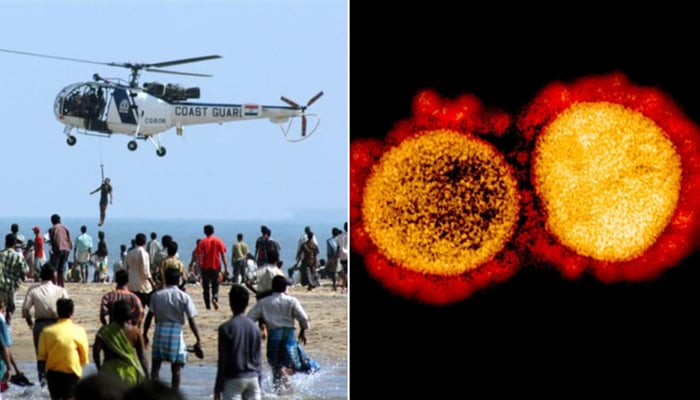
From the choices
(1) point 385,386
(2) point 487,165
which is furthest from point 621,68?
(1) point 385,386

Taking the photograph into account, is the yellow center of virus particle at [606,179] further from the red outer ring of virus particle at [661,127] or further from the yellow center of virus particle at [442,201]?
the yellow center of virus particle at [442,201]

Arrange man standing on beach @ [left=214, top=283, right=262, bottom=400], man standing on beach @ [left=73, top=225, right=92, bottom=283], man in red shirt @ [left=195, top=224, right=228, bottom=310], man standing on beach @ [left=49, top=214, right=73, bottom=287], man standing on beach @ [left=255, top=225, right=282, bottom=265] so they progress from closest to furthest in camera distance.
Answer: man standing on beach @ [left=214, top=283, right=262, bottom=400] → man in red shirt @ [left=195, top=224, right=228, bottom=310] → man standing on beach @ [left=49, top=214, right=73, bottom=287] → man standing on beach @ [left=255, top=225, right=282, bottom=265] → man standing on beach @ [left=73, top=225, right=92, bottom=283]

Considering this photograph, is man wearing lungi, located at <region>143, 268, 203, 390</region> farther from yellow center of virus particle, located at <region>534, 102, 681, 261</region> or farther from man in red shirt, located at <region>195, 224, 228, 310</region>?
man in red shirt, located at <region>195, 224, 228, 310</region>

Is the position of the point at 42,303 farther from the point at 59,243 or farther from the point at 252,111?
the point at 252,111

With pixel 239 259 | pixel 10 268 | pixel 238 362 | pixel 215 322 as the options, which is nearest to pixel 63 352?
pixel 238 362

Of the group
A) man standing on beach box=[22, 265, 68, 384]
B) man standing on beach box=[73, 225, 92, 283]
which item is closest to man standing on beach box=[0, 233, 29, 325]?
man standing on beach box=[22, 265, 68, 384]

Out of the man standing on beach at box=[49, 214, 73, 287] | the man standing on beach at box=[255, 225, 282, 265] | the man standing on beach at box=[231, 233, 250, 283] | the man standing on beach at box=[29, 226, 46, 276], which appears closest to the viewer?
the man standing on beach at box=[49, 214, 73, 287]
